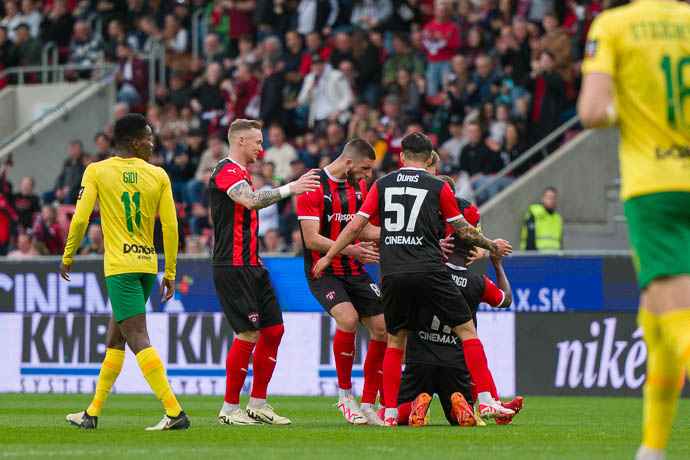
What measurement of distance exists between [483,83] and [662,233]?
47.2 feet

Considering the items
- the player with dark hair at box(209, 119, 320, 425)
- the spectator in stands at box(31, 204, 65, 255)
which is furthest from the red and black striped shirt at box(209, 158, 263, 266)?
the spectator in stands at box(31, 204, 65, 255)

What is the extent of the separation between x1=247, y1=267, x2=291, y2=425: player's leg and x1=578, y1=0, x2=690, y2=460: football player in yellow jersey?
485 centimetres

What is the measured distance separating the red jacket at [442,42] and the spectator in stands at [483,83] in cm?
104

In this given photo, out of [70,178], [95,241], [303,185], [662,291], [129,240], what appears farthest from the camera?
[70,178]

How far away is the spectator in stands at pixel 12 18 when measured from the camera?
2714 centimetres

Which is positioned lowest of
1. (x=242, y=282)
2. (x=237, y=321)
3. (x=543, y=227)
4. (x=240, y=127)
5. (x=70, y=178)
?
(x=237, y=321)

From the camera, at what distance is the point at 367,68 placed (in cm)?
2111

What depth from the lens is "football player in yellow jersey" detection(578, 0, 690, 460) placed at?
18.2ft

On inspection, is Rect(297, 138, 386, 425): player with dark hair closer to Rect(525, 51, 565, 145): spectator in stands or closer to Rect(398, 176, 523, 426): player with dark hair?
Rect(398, 176, 523, 426): player with dark hair

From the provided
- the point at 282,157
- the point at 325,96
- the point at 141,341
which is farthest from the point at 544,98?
the point at 141,341

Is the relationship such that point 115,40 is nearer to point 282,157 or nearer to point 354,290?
point 282,157

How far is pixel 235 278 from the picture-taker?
392 inches

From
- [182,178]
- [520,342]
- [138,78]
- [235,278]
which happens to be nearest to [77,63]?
[138,78]

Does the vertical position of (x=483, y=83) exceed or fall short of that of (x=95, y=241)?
it exceeds it
